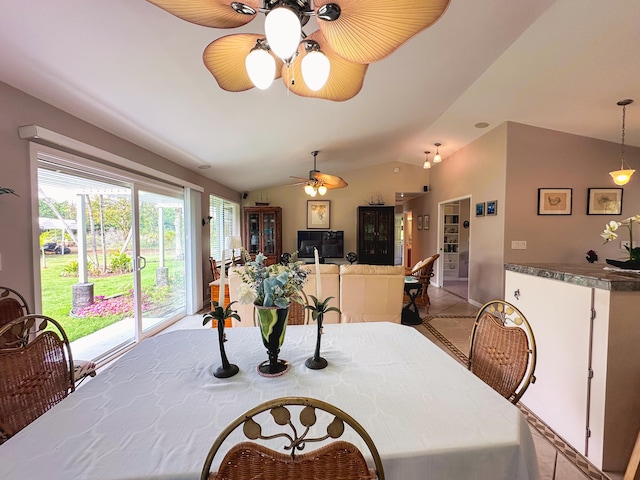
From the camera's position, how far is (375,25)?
0.98 metres

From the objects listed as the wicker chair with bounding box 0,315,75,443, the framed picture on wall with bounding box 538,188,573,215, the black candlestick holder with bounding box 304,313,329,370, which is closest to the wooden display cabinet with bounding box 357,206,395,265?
the framed picture on wall with bounding box 538,188,573,215

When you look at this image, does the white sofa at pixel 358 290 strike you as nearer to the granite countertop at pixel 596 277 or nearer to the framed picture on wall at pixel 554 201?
the granite countertop at pixel 596 277

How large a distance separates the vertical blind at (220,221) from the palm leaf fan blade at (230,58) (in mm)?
3775

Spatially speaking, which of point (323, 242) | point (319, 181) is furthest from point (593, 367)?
point (323, 242)

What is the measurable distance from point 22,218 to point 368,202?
6085 mm

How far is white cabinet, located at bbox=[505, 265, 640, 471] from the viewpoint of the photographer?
4.83ft

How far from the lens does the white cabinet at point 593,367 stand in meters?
1.47

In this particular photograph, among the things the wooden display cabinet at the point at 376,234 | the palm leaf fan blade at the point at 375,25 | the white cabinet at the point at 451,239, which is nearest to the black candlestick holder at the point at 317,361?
the palm leaf fan blade at the point at 375,25

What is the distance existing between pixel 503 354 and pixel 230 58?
190cm

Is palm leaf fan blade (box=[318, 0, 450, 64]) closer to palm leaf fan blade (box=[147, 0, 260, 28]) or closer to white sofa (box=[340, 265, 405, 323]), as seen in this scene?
palm leaf fan blade (box=[147, 0, 260, 28])

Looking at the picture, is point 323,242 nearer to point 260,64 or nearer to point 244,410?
point 260,64

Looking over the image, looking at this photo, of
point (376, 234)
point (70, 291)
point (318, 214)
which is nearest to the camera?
point (70, 291)

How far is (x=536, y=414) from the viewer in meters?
1.95

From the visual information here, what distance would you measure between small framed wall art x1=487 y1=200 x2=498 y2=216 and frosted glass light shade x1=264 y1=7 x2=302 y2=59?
176 inches
